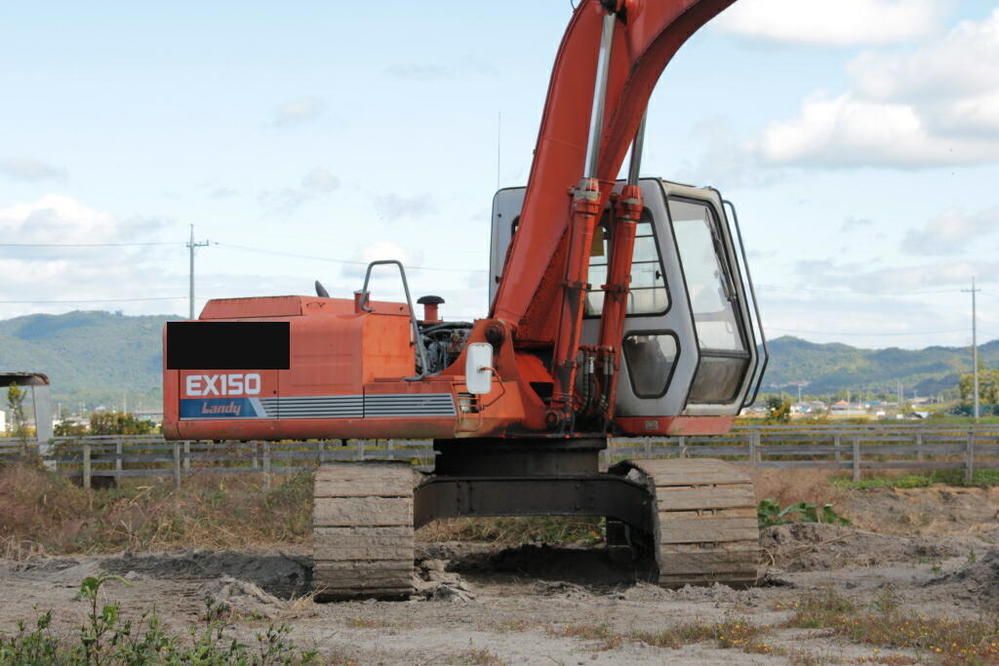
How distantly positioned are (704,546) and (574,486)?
136 cm

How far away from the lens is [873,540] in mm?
12867

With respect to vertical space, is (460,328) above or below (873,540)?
above

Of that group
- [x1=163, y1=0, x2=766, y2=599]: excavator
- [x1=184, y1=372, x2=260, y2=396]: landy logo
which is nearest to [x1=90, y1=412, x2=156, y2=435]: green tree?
[x1=184, y1=372, x2=260, y2=396]: landy logo

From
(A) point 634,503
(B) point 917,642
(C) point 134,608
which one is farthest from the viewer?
(A) point 634,503

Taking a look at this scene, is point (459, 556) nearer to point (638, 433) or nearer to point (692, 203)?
point (638, 433)

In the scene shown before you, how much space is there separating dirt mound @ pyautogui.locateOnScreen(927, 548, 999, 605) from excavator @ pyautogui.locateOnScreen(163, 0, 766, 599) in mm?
1458

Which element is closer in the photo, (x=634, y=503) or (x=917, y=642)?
(x=917, y=642)

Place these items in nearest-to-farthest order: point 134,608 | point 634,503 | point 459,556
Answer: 1. point 134,608
2. point 634,503
3. point 459,556

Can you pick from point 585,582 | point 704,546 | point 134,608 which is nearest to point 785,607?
point 704,546

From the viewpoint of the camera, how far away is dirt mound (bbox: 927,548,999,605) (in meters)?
9.39

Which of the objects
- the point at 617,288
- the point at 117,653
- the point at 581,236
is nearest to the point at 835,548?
the point at 617,288

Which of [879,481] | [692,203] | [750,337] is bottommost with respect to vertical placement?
[879,481]

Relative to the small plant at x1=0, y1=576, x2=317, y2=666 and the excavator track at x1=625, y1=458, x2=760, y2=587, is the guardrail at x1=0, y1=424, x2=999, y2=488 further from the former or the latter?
the small plant at x1=0, y1=576, x2=317, y2=666

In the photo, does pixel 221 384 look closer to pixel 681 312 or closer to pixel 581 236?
pixel 581 236
